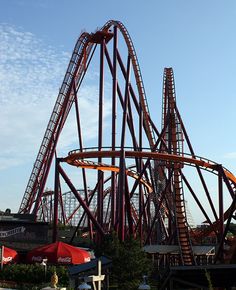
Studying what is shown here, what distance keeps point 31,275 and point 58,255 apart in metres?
1.00

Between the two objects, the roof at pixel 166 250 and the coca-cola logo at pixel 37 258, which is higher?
the roof at pixel 166 250

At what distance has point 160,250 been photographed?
22.8 metres

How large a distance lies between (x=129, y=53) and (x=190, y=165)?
338 inches

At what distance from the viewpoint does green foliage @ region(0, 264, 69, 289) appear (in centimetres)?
1455

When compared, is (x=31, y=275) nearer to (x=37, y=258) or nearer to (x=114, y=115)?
(x=37, y=258)

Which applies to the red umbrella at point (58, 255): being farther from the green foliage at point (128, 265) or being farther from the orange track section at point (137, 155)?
the orange track section at point (137, 155)

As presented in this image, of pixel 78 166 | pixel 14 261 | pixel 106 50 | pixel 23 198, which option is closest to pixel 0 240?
pixel 78 166

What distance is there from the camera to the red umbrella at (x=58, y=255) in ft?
49.1

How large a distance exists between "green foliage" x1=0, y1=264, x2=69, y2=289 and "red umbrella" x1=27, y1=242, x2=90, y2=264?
0.78 feet

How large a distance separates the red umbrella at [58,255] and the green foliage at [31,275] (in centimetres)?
24

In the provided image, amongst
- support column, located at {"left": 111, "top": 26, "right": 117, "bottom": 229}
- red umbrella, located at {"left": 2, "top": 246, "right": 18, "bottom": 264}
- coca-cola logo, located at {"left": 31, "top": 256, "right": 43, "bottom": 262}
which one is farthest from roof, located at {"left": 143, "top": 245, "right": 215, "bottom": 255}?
coca-cola logo, located at {"left": 31, "top": 256, "right": 43, "bottom": 262}

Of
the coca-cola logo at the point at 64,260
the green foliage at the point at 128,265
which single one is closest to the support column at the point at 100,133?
the green foliage at the point at 128,265

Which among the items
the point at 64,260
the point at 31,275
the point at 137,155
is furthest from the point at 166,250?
the point at 31,275

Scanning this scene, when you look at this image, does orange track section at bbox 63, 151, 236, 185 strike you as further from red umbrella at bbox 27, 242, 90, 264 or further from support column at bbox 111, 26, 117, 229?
red umbrella at bbox 27, 242, 90, 264
